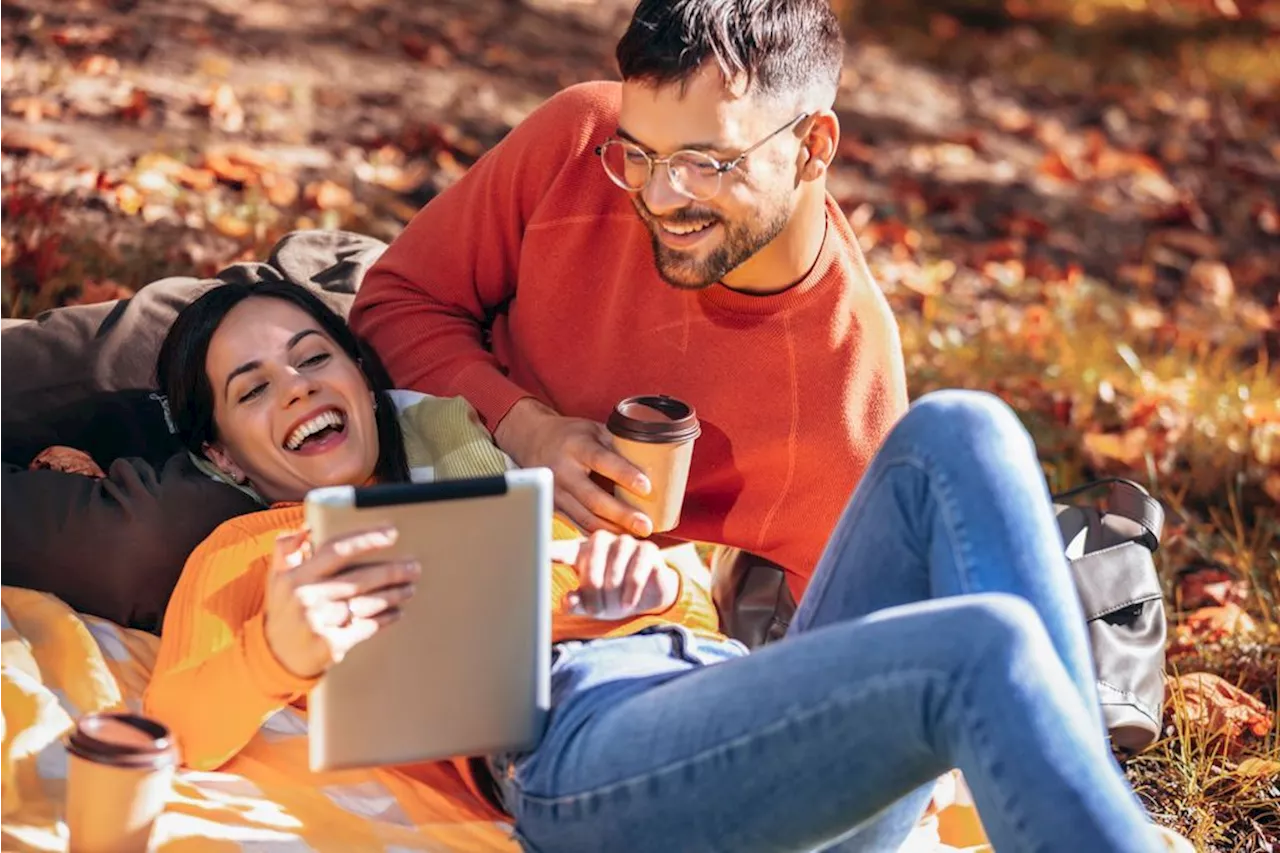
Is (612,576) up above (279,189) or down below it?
above

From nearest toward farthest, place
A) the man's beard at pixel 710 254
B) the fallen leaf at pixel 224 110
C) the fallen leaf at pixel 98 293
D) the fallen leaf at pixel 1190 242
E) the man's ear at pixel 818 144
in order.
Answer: the man's beard at pixel 710 254 < the man's ear at pixel 818 144 < the fallen leaf at pixel 98 293 < the fallen leaf at pixel 224 110 < the fallen leaf at pixel 1190 242

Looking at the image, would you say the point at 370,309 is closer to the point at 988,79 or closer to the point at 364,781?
the point at 364,781

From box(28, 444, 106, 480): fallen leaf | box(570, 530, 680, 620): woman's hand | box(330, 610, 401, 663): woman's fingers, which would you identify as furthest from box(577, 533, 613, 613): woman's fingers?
box(28, 444, 106, 480): fallen leaf

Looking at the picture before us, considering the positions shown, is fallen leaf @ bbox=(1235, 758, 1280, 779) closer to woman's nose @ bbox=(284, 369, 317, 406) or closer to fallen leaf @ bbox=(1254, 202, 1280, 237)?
woman's nose @ bbox=(284, 369, 317, 406)

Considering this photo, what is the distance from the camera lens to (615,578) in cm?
291

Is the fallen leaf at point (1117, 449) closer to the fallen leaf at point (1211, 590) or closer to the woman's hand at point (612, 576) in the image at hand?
the fallen leaf at point (1211, 590)

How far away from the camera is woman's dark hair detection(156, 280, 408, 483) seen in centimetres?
322

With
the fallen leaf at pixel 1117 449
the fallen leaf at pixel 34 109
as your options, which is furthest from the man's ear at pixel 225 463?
the fallen leaf at pixel 34 109

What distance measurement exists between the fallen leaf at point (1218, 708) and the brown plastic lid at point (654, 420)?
1.33m

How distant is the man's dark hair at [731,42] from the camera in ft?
10.5

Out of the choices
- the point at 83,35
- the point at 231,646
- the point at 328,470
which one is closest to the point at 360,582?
the point at 231,646

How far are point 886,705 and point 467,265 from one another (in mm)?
1686

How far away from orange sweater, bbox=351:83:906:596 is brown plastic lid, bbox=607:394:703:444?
34 centimetres

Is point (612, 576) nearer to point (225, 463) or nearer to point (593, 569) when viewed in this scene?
point (593, 569)
